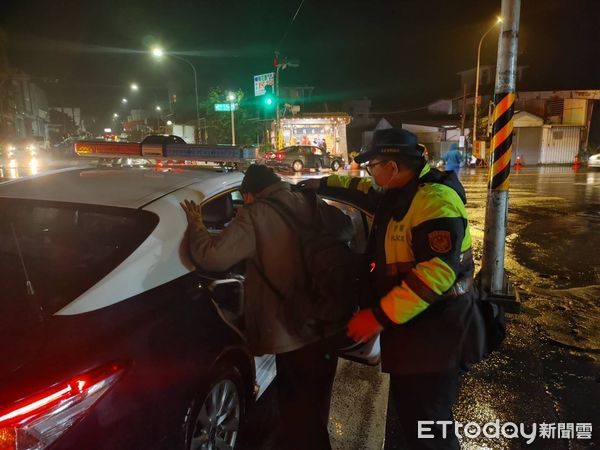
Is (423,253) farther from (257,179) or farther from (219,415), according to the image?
(219,415)

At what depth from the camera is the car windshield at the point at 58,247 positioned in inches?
74.8

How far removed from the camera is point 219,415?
2.22 m

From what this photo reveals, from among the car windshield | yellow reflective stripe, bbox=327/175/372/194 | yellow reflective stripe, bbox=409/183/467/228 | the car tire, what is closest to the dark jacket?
the car windshield

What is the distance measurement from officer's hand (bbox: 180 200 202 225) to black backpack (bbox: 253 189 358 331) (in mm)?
380

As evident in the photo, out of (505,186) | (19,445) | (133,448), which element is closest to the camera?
(19,445)

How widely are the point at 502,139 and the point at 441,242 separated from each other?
340 cm

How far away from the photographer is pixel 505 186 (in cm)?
468

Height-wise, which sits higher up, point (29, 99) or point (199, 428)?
point (29, 99)

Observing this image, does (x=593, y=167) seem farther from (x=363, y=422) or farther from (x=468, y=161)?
(x=363, y=422)

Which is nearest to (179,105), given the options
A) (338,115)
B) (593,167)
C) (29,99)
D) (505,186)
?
(29,99)

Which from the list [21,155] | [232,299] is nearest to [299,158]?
[21,155]

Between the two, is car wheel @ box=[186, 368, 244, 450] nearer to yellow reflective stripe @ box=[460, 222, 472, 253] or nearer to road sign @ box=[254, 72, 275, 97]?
yellow reflective stripe @ box=[460, 222, 472, 253]

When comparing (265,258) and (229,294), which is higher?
(265,258)

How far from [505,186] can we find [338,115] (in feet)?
85.4
